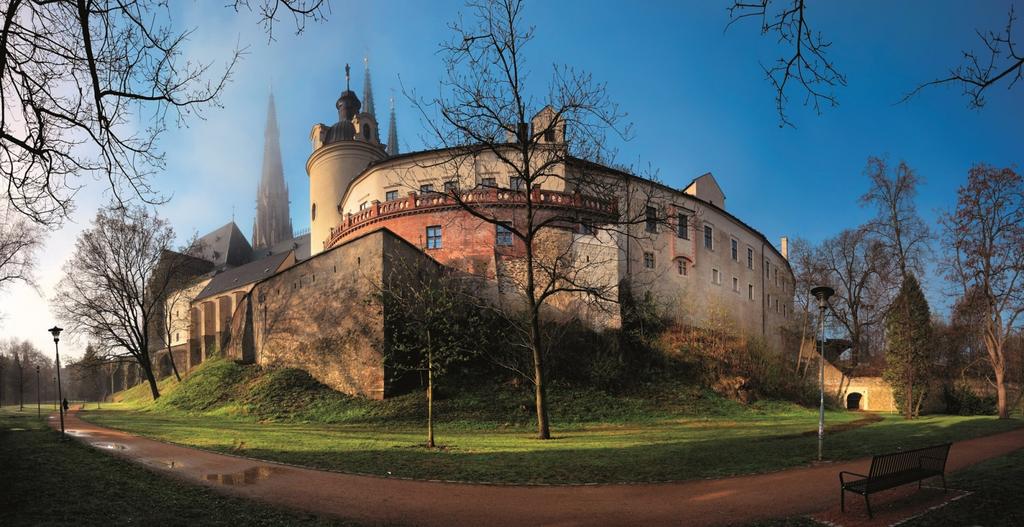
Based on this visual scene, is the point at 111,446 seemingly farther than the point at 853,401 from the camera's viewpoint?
No

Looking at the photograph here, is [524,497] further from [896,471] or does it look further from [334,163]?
[334,163]

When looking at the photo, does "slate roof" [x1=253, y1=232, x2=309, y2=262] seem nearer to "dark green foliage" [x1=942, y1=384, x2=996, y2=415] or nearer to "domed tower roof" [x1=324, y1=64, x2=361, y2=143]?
"domed tower roof" [x1=324, y1=64, x2=361, y2=143]

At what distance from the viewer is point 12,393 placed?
87.2 meters

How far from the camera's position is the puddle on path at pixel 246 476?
1014 cm

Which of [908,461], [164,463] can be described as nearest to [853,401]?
[908,461]

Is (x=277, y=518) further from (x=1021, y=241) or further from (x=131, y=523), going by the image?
(x=1021, y=241)

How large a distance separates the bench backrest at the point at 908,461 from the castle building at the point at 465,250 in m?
8.35

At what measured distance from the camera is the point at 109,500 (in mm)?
8008

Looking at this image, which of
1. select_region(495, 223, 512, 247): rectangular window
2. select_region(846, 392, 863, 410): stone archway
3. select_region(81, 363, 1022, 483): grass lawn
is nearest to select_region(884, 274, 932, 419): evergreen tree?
select_region(81, 363, 1022, 483): grass lawn

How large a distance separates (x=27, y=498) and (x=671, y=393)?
25.6 m

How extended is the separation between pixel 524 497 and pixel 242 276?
59508 mm

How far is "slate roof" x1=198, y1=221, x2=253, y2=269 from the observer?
7562 cm

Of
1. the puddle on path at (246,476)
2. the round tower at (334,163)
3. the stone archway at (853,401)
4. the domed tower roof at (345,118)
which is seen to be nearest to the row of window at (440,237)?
the round tower at (334,163)

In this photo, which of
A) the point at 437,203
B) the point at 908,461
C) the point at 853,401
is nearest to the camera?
the point at 908,461
